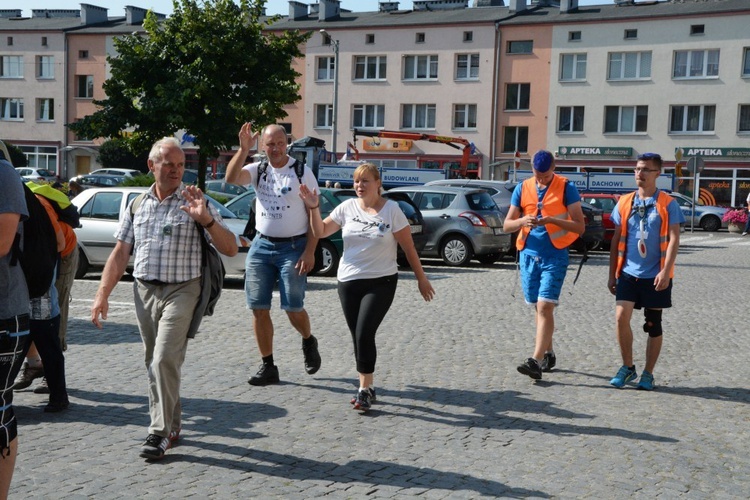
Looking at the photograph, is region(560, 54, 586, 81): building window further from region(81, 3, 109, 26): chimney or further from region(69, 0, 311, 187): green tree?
region(81, 3, 109, 26): chimney

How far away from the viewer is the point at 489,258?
20812 mm

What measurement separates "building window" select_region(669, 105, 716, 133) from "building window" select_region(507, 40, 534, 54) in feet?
27.2

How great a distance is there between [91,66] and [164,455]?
64.6 meters

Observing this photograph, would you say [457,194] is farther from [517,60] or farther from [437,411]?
[517,60]

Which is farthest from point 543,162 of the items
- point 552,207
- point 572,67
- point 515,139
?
point 515,139

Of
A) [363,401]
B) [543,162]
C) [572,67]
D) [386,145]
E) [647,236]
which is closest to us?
[363,401]

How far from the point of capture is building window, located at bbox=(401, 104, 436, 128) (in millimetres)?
57750

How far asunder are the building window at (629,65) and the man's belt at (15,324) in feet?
169

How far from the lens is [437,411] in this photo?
6.91 m

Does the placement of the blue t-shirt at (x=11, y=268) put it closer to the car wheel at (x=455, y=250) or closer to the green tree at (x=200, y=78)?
the car wheel at (x=455, y=250)

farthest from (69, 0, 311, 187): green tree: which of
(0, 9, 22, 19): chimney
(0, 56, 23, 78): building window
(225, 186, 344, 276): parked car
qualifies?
(0, 9, 22, 19): chimney

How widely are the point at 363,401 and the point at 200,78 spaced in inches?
1074

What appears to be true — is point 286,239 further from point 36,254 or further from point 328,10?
point 328,10

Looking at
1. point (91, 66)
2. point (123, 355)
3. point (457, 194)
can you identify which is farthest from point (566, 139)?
point (123, 355)
